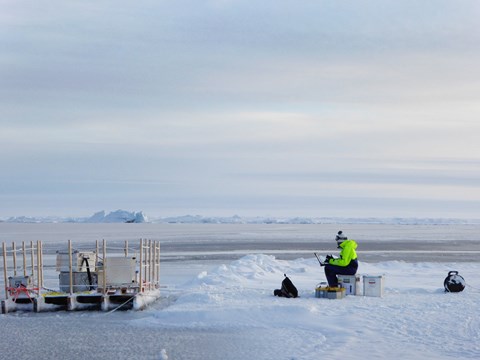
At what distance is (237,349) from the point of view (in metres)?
12.3

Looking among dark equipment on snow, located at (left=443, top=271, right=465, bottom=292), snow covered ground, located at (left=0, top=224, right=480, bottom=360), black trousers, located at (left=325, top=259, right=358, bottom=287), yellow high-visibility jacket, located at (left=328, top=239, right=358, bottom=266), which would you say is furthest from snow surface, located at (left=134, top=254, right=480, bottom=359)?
yellow high-visibility jacket, located at (left=328, top=239, right=358, bottom=266)

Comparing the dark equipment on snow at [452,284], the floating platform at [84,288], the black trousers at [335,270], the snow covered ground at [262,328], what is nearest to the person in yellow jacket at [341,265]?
the black trousers at [335,270]

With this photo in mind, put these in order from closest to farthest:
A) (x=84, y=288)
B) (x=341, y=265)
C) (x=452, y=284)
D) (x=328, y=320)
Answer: (x=328, y=320) < (x=341, y=265) < (x=452, y=284) < (x=84, y=288)

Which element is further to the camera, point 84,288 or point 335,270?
point 84,288

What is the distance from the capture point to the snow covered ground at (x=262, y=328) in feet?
39.0

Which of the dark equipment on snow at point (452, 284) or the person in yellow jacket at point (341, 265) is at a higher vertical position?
the person in yellow jacket at point (341, 265)

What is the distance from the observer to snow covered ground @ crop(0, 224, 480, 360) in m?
11.9

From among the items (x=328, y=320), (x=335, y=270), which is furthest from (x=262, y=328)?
(x=335, y=270)

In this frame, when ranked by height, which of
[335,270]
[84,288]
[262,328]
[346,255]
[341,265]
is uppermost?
[346,255]

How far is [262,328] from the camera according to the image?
1398 cm

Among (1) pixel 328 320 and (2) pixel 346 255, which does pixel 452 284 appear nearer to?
(2) pixel 346 255

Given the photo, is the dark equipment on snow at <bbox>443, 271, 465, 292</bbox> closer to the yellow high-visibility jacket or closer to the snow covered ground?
the snow covered ground

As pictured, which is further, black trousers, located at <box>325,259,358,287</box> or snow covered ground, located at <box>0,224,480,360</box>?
black trousers, located at <box>325,259,358,287</box>

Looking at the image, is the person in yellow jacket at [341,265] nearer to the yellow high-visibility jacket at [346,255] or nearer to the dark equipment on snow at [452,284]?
the yellow high-visibility jacket at [346,255]
